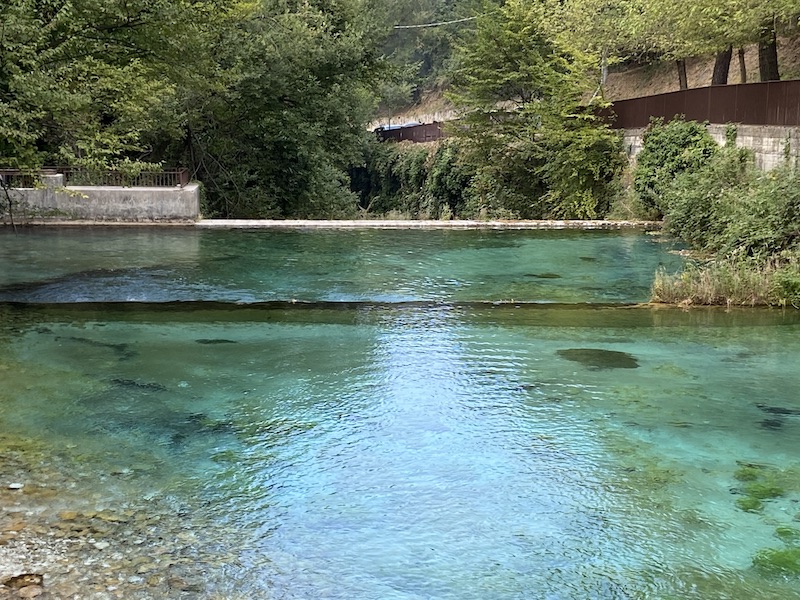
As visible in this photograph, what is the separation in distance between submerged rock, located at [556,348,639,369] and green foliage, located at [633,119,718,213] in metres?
10.6

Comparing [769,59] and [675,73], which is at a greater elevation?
[675,73]

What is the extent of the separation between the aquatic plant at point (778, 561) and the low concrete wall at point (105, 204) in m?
14.7

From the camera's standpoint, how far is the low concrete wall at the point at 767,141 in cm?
1495

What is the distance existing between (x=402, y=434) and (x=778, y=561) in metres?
2.77

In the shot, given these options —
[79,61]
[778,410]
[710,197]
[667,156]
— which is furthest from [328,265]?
[667,156]

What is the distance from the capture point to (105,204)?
55.4ft

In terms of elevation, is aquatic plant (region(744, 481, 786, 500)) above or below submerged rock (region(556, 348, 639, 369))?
below

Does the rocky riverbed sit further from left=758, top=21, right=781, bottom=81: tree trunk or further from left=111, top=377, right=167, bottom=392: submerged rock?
left=758, top=21, right=781, bottom=81: tree trunk

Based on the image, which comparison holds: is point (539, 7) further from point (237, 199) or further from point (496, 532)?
point (496, 532)

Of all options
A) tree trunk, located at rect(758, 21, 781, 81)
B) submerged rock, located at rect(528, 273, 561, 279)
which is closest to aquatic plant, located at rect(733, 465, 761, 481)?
submerged rock, located at rect(528, 273, 561, 279)

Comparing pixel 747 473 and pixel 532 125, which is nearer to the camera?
pixel 747 473

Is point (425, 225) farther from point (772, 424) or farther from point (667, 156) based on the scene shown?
point (772, 424)

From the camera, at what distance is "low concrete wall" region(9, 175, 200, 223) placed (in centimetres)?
1661

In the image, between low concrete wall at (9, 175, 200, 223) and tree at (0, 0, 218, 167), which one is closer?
tree at (0, 0, 218, 167)
